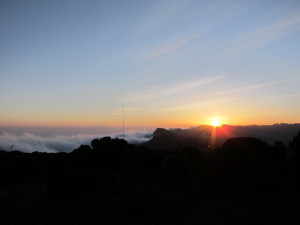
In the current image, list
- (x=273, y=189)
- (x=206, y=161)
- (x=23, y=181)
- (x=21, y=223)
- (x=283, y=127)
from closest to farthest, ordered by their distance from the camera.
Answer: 1. (x=21, y=223)
2. (x=273, y=189)
3. (x=206, y=161)
4. (x=23, y=181)
5. (x=283, y=127)

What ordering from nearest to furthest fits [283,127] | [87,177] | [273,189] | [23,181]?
[273,189], [87,177], [23,181], [283,127]

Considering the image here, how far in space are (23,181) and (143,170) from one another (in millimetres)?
10476

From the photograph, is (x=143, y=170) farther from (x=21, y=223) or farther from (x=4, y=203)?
(x=21, y=223)

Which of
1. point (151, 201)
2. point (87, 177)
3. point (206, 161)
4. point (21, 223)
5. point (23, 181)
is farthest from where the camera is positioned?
point (23, 181)

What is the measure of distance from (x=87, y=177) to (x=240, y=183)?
35.6ft

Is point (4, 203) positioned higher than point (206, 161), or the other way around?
point (206, 161)

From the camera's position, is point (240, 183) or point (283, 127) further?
point (283, 127)

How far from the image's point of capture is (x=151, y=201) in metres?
18.8

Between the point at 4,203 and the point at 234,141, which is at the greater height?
the point at 234,141

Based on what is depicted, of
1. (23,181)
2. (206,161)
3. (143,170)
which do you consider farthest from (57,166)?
(206,161)

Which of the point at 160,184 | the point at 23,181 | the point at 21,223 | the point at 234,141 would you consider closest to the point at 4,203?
the point at 21,223

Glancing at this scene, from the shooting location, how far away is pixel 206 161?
2539cm

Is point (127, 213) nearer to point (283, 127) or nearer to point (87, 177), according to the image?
point (87, 177)

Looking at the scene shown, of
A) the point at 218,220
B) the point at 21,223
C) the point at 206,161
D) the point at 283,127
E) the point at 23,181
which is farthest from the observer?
the point at 283,127
